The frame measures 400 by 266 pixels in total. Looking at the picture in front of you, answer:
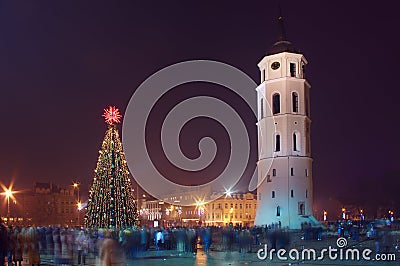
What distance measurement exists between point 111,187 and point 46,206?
8487 centimetres

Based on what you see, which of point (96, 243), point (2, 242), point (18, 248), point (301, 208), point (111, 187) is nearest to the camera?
point (2, 242)

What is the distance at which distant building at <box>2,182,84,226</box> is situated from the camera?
109m

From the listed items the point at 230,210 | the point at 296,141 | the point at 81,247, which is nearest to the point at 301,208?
the point at 296,141

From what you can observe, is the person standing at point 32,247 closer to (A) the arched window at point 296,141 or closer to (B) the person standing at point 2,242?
(B) the person standing at point 2,242

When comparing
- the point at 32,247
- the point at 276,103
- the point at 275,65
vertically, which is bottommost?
the point at 32,247

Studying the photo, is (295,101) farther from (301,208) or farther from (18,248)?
(18,248)

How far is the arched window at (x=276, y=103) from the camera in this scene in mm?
64500

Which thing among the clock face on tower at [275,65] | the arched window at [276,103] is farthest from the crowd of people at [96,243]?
the clock face on tower at [275,65]

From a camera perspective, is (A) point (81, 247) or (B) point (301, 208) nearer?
(A) point (81, 247)

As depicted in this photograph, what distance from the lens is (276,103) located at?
213 ft

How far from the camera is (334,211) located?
116 m

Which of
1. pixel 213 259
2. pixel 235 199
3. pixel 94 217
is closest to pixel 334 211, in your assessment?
pixel 235 199

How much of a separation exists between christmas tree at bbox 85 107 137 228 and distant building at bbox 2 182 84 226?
67989mm

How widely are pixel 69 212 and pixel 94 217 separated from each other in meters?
98.7
